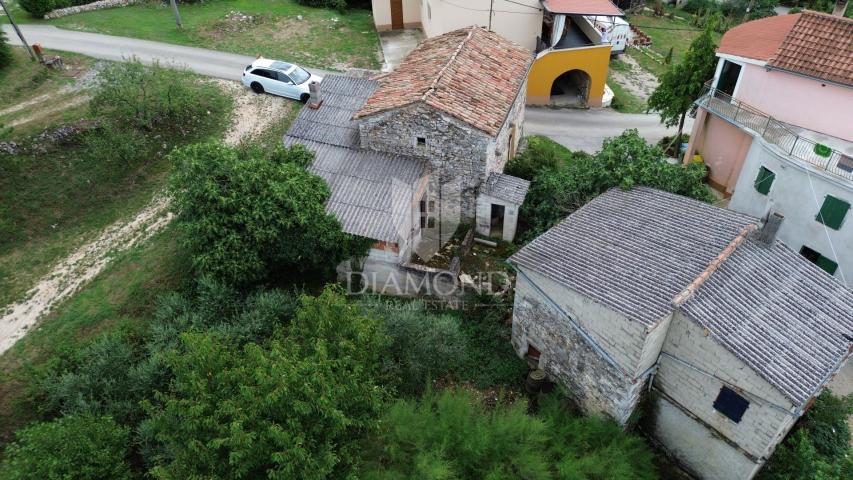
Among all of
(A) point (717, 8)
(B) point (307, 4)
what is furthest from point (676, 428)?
(A) point (717, 8)

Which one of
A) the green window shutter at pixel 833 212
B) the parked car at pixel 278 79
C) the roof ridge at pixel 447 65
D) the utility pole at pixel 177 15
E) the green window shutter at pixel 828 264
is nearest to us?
the green window shutter at pixel 833 212

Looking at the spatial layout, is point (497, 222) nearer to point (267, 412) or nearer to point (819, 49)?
point (819, 49)

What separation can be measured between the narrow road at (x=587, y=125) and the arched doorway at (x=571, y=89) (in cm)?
97

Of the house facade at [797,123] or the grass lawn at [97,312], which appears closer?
the grass lawn at [97,312]

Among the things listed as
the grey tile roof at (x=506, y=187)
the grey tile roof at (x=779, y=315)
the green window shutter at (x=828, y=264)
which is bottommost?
the green window shutter at (x=828, y=264)

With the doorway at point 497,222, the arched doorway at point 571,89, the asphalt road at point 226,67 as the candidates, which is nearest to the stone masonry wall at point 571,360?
the doorway at point 497,222

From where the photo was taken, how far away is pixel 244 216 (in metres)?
19.3

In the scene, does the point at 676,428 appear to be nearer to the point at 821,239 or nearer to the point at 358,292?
the point at 821,239

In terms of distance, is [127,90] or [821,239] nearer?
[821,239]

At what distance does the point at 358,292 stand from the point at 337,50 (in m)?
22.6

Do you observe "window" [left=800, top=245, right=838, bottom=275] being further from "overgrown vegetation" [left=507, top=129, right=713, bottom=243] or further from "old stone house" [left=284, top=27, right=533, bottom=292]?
"old stone house" [left=284, top=27, right=533, bottom=292]

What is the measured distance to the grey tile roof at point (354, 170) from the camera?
21.4 metres

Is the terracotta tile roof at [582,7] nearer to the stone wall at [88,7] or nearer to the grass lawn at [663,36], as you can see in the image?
the grass lawn at [663,36]

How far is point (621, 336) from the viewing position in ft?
53.2
